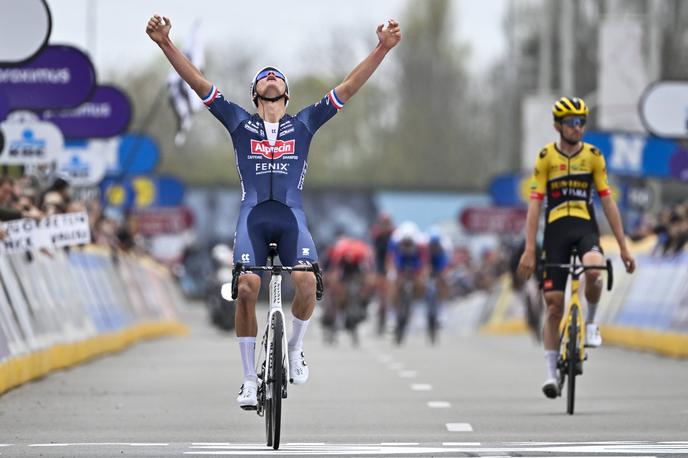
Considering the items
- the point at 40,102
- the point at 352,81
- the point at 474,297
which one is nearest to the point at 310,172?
the point at 474,297

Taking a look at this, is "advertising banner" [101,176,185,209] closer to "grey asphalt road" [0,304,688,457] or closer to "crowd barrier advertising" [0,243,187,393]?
"crowd barrier advertising" [0,243,187,393]

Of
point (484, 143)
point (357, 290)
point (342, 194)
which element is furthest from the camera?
point (484, 143)

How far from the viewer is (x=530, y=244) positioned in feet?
49.3

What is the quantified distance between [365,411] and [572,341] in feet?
4.95

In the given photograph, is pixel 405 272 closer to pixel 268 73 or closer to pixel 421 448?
pixel 268 73

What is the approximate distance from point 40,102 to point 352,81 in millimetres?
7977

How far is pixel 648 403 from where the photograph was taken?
620 inches

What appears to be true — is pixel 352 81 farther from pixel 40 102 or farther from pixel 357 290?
pixel 357 290

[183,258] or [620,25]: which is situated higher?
[620,25]

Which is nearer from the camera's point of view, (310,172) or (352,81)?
(352,81)

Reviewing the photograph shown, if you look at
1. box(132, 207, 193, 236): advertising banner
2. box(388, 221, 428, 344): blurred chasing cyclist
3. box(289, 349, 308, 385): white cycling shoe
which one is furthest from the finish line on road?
box(132, 207, 193, 236): advertising banner

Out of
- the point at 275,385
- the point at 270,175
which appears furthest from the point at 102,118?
the point at 275,385

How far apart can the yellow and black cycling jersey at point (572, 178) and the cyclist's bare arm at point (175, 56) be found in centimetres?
351

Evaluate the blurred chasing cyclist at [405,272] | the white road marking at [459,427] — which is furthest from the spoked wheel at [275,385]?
the blurred chasing cyclist at [405,272]
